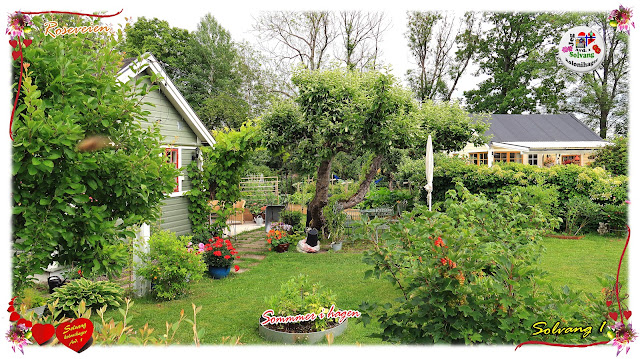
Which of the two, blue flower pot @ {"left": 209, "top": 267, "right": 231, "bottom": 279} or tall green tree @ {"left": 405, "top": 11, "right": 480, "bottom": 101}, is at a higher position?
tall green tree @ {"left": 405, "top": 11, "right": 480, "bottom": 101}

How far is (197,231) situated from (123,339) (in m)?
Result: 8.36

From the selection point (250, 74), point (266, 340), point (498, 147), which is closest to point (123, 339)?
point (266, 340)

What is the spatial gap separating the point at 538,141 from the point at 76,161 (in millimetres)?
22862

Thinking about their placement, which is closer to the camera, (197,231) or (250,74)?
(197,231)

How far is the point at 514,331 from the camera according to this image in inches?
86.1

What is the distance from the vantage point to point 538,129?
2145 centimetres

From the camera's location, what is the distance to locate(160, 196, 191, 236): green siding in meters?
9.50

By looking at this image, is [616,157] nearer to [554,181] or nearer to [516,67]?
[554,181]

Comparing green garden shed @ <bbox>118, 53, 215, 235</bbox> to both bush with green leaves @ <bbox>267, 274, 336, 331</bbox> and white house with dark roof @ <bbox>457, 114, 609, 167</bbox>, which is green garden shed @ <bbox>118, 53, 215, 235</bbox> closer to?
bush with green leaves @ <bbox>267, 274, 336, 331</bbox>

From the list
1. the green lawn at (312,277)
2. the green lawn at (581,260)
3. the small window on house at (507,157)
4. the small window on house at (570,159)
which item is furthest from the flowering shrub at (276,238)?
the small window on house at (570,159)

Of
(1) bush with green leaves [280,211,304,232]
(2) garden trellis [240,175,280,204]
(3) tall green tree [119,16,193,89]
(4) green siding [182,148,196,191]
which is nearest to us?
(4) green siding [182,148,196,191]

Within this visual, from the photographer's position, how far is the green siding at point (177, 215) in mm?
9500

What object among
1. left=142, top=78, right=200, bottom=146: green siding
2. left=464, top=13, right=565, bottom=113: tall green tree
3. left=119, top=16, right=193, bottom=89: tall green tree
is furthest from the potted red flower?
left=119, top=16, right=193, bottom=89: tall green tree

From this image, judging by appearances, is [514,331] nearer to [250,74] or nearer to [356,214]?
[356,214]
